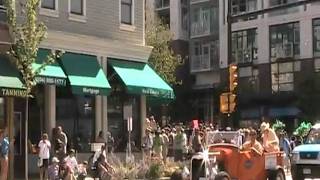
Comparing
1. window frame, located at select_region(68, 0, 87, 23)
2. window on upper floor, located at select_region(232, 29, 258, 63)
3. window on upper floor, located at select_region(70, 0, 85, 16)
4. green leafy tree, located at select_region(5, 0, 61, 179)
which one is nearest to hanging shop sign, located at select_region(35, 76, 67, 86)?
green leafy tree, located at select_region(5, 0, 61, 179)

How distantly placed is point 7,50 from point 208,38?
3944 cm

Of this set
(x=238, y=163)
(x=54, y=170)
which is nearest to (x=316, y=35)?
(x=54, y=170)

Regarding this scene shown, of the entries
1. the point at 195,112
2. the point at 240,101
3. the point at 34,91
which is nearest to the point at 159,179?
the point at 34,91

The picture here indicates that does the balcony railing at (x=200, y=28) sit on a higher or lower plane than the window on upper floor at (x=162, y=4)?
lower

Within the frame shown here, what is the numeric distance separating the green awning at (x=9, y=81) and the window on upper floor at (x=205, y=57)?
1488 inches

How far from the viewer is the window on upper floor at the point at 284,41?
176 ft

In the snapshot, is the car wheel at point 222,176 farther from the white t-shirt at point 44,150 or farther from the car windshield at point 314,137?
the white t-shirt at point 44,150

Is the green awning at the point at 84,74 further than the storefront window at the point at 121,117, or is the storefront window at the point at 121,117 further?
the storefront window at the point at 121,117

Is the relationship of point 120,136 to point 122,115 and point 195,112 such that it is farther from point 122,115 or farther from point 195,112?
point 195,112

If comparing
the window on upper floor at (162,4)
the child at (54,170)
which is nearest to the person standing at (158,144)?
the child at (54,170)

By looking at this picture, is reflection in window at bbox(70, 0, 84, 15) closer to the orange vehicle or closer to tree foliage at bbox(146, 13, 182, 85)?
the orange vehicle

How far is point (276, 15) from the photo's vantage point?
54.8 meters

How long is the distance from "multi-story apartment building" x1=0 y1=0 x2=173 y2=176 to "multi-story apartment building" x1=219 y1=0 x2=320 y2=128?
23.3m

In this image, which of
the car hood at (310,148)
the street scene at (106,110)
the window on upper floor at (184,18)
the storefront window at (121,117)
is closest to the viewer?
the street scene at (106,110)
